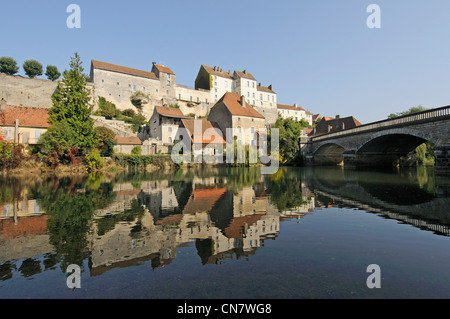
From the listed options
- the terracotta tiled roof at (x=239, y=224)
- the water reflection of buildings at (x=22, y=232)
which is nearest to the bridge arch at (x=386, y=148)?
the terracotta tiled roof at (x=239, y=224)

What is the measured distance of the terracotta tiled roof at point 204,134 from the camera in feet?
143

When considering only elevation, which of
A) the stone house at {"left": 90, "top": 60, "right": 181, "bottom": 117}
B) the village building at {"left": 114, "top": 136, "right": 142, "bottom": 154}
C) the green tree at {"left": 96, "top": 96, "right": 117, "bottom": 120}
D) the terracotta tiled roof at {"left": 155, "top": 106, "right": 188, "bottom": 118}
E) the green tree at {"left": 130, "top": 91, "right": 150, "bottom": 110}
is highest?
the stone house at {"left": 90, "top": 60, "right": 181, "bottom": 117}

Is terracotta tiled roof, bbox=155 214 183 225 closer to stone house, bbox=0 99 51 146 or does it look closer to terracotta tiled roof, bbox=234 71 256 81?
stone house, bbox=0 99 51 146

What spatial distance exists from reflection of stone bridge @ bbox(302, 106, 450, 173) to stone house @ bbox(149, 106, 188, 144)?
26.3m

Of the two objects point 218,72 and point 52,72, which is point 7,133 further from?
point 218,72

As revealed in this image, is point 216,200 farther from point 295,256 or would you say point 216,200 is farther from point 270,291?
point 270,291

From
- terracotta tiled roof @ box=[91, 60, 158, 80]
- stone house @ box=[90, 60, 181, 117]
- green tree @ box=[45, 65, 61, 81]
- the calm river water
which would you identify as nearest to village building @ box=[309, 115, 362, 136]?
stone house @ box=[90, 60, 181, 117]

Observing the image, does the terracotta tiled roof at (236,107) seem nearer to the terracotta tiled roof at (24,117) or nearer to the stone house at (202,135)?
the stone house at (202,135)

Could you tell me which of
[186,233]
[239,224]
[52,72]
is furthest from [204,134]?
[52,72]

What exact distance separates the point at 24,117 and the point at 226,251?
40979mm

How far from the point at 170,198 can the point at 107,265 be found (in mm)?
6990

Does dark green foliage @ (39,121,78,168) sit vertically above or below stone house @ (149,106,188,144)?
below

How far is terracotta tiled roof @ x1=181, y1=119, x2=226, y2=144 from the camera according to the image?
43.7m
